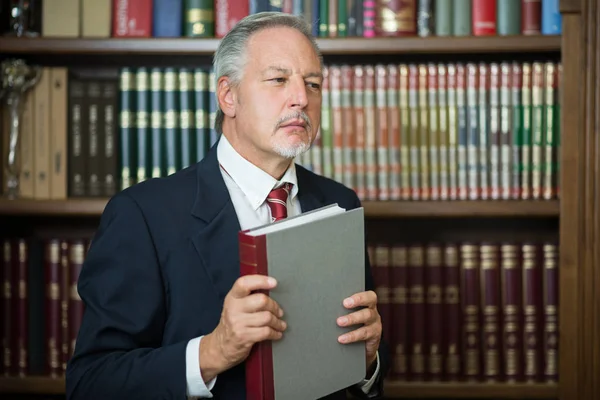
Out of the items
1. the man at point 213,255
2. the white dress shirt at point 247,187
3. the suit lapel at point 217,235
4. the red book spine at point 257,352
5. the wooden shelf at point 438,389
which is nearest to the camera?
the red book spine at point 257,352

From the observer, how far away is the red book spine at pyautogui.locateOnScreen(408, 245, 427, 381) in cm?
192

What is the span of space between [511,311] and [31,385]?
4.00 ft

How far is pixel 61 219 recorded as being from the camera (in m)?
2.19

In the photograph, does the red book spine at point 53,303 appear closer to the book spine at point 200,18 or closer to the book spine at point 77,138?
the book spine at point 77,138

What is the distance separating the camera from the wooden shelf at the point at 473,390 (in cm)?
189

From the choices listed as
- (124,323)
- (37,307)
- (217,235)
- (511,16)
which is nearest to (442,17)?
(511,16)

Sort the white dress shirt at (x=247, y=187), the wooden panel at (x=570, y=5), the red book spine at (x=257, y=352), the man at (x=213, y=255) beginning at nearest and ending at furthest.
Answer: the red book spine at (x=257, y=352), the man at (x=213, y=255), the white dress shirt at (x=247, y=187), the wooden panel at (x=570, y=5)

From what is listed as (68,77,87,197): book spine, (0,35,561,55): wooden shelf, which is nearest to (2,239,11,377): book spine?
(68,77,87,197): book spine

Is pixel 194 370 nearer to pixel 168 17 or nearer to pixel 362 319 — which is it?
pixel 362 319

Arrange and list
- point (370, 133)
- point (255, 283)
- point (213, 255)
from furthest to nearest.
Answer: point (370, 133)
point (213, 255)
point (255, 283)

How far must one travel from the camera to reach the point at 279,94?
4.37ft

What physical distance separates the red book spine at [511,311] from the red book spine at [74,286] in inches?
42.1

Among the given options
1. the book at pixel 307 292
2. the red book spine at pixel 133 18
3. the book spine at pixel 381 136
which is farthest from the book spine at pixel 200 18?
the book at pixel 307 292

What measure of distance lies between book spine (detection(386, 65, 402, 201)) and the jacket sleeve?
31.8 inches
